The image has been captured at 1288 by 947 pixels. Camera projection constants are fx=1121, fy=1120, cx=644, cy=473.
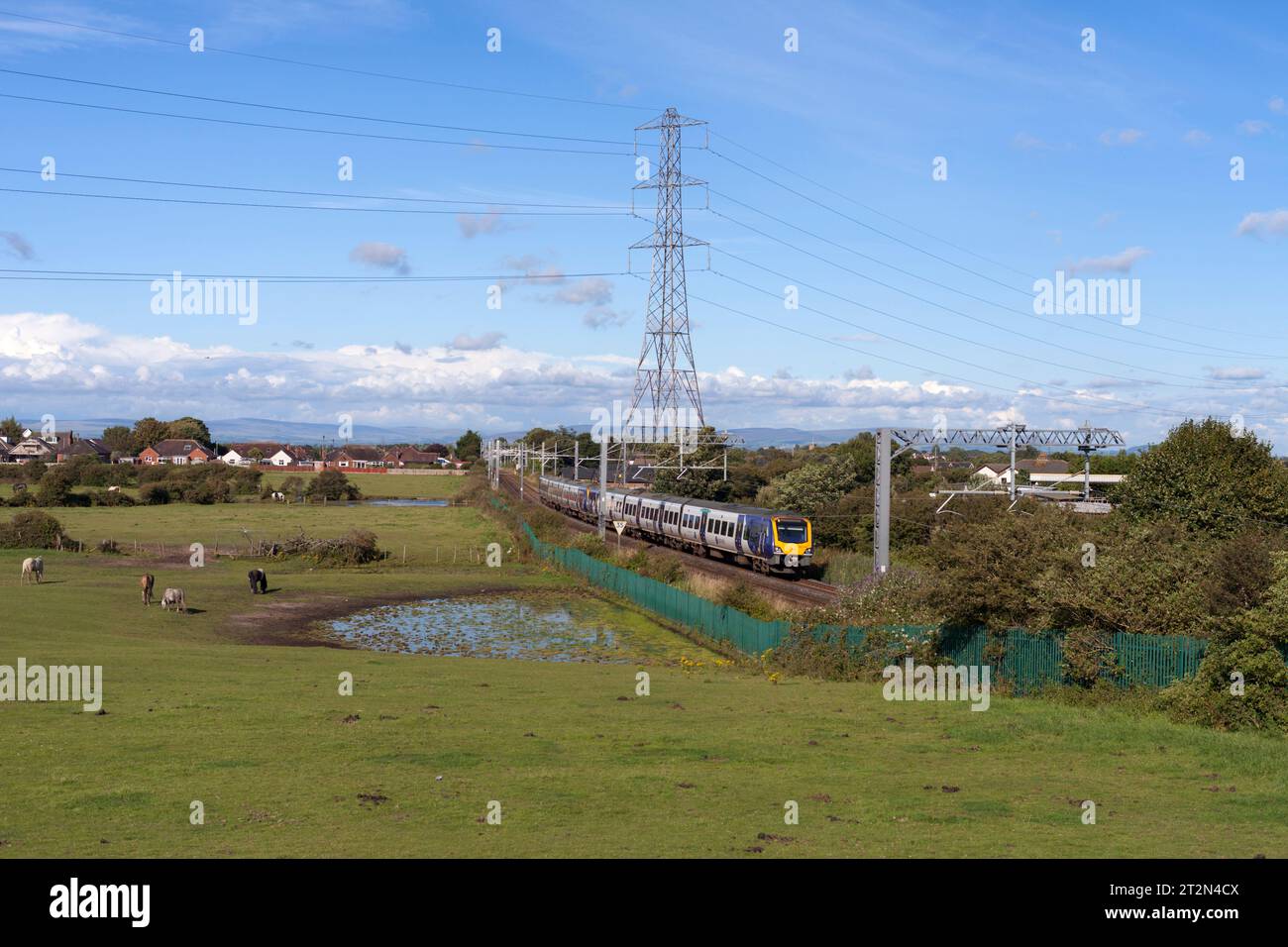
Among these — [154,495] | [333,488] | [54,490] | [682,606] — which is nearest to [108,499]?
[154,495]

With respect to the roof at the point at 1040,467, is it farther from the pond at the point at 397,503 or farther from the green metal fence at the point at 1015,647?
the green metal fence at the point at 1015,647

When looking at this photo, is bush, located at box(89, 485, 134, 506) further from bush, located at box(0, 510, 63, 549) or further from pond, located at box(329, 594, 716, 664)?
pond, located at box(329, 594, 716, 664)

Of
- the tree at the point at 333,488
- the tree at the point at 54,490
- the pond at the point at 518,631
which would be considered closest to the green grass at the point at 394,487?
the tree at the point at 333,488

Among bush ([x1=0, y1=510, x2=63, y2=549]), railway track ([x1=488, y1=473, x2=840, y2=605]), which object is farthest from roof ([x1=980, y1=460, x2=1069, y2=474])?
bush ([x1=0, y1=510, x2=63, y2=549])

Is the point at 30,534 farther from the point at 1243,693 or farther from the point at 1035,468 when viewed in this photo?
the point at 1035,468

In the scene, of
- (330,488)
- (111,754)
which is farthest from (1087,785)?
(330,488)
